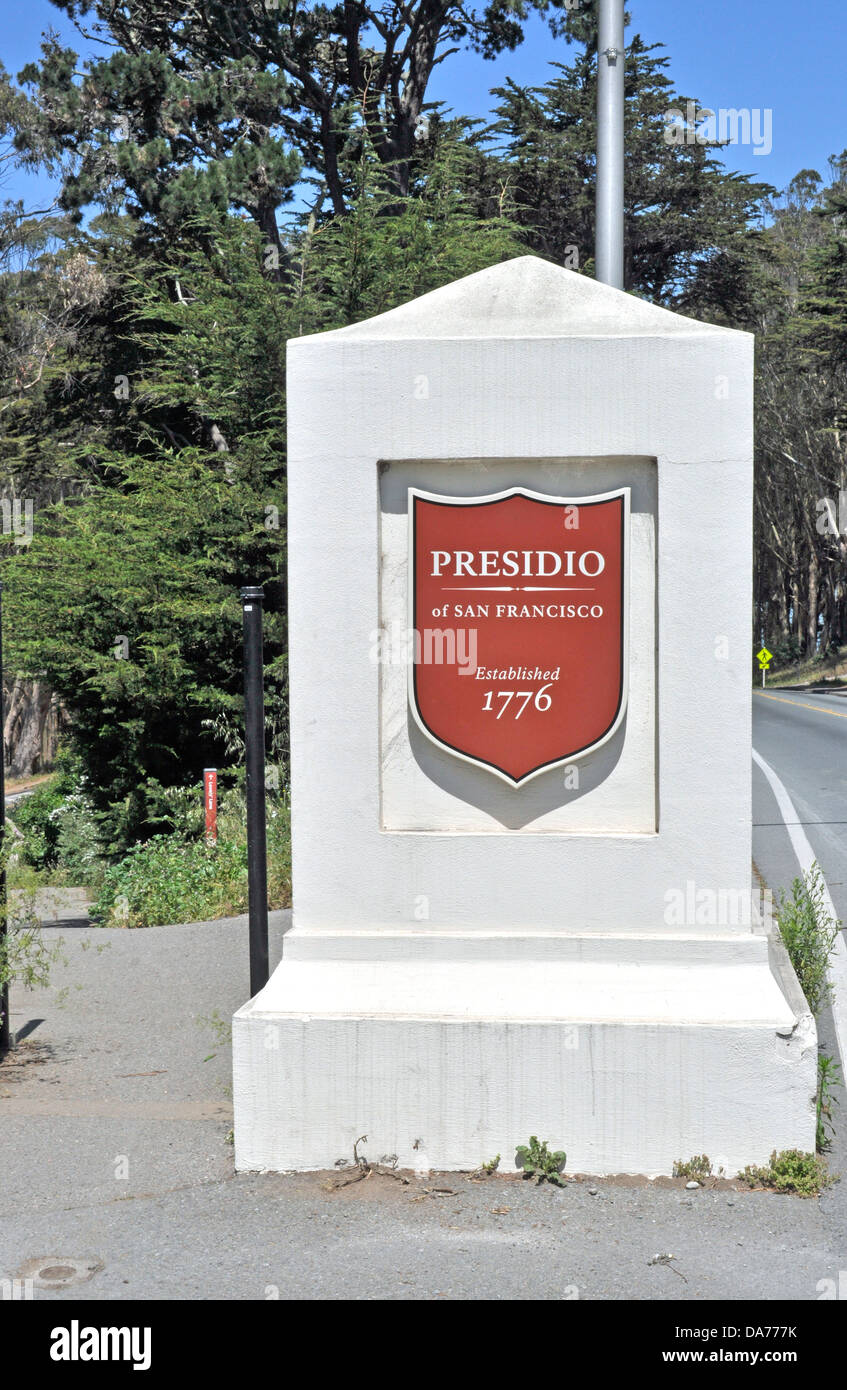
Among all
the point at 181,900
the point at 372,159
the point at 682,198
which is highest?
the point at 682,198

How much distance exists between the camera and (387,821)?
5605 mm

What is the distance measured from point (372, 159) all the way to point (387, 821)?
12381mm

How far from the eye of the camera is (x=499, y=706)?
5.53m

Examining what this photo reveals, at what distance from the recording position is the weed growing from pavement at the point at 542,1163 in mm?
4992

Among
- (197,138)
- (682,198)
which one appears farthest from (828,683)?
(197,138)

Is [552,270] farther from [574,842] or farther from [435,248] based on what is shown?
[435,248]

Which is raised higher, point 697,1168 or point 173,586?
point 173,586

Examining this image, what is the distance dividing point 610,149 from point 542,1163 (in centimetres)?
667

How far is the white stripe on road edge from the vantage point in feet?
23.1

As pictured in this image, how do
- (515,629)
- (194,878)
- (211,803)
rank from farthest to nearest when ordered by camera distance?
(211,803)
(194,878)
(515,629)

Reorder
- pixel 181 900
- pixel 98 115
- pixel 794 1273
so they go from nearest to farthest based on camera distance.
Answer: pixel 794 1273, pixel 181 900, pixel 98 115

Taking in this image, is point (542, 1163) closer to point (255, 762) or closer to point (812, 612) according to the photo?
point (255, 762)

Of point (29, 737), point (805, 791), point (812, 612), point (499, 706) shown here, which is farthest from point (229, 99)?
point (812, 612)

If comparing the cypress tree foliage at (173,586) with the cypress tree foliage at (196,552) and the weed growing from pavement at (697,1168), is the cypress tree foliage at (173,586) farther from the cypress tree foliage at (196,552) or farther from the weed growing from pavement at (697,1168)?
the weed growing from pavement at (697,1168)
